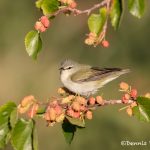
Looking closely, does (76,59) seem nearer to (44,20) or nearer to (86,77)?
(86,77)

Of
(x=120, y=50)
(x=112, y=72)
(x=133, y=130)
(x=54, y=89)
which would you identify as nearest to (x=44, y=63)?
(x=54, y=89)

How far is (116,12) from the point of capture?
4.49 metres

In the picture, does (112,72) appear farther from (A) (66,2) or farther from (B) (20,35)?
(B) (20,35)

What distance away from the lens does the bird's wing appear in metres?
7.66

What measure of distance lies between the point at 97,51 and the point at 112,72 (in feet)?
25.2

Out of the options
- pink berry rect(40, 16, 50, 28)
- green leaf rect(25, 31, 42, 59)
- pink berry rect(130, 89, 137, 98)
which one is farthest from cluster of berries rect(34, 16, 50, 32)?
pink berry rect(130, 89, 137, 98)

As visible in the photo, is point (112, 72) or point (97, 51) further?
point (97, 51)

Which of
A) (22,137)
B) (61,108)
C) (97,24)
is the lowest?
(22,137)

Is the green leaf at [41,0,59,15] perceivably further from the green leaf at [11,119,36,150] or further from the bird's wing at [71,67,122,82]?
the bird's wing at [71,67,122,82]

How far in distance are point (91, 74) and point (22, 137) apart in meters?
3.40

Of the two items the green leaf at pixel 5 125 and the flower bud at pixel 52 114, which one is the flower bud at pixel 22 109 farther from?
the flower bud at pixel 52 114

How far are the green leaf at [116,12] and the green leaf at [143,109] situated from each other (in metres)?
0.69

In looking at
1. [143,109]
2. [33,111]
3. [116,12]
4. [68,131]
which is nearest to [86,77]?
[68,131]

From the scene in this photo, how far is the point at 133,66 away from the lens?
14750 mm
